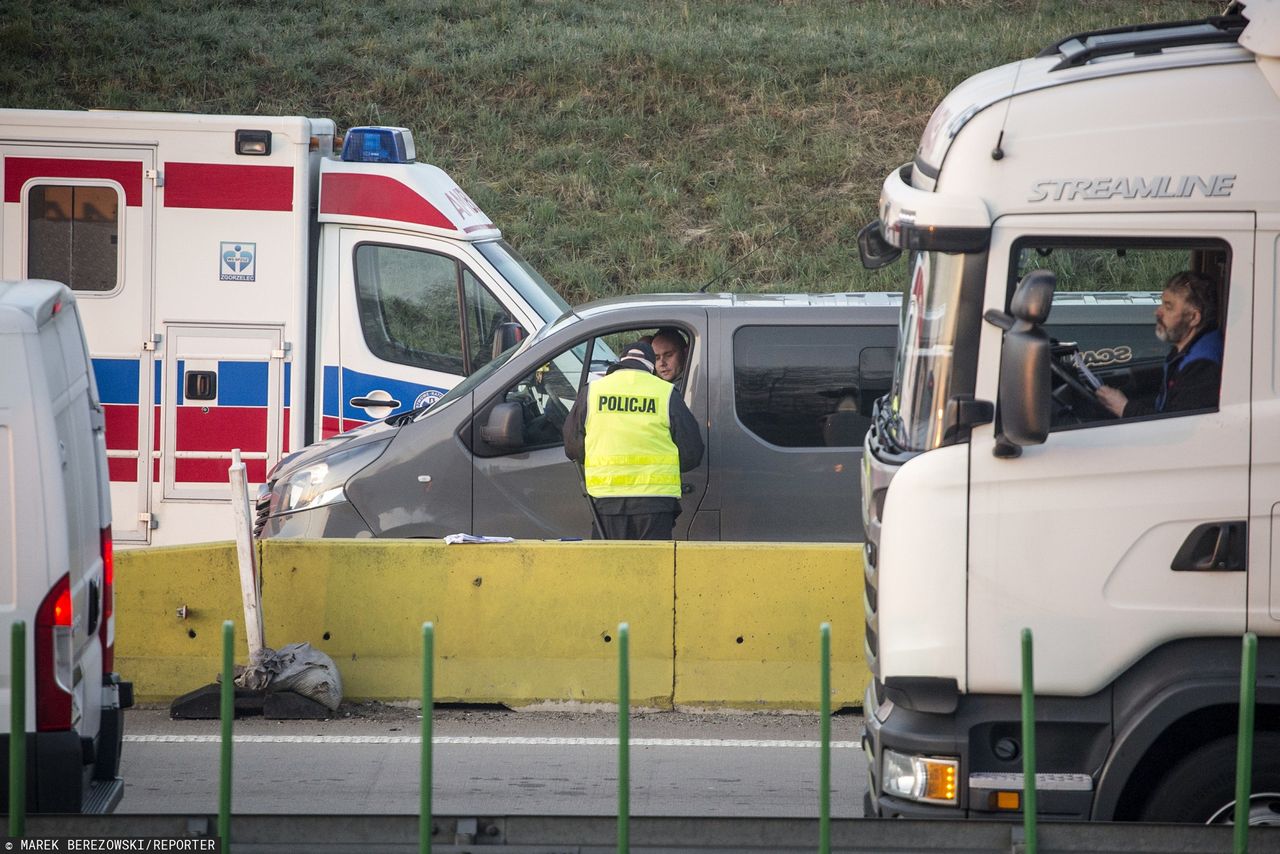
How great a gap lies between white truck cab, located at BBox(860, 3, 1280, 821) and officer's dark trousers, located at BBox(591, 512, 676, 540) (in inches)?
144

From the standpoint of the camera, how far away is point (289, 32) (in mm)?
25000

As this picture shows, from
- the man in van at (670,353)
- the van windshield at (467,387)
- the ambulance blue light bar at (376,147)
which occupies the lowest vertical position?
the van windshield at (467,387)

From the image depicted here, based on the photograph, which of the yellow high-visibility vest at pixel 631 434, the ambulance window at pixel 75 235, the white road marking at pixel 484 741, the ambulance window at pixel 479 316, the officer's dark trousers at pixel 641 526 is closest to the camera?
the white road marking at pixel 484 741

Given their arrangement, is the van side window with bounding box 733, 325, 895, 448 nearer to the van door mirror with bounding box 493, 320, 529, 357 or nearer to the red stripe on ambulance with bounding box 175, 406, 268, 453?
the van door mirror with bounding box 493, 320, 529, 357

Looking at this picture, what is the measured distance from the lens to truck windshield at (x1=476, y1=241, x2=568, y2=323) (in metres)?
10.8

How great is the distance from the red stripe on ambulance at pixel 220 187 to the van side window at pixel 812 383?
4.22 meters

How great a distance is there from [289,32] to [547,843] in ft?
75.0

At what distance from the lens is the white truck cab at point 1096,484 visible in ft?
14.6

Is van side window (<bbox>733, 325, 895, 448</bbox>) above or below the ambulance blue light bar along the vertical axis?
below

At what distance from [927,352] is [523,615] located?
379 centimetres

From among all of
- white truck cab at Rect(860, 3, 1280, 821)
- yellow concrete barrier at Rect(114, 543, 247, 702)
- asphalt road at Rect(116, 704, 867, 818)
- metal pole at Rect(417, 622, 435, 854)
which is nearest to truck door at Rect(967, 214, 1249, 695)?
white truck cab at Rect(860, 3, 1280, 821)

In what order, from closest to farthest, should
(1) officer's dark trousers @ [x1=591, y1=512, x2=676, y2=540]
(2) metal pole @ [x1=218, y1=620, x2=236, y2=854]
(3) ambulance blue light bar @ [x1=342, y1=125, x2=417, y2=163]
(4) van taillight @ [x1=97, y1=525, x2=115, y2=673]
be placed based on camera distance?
1. (2) metal pole @ [x1=218, y1=620, x2=236, y2=854]
2. (4) van taillight @ [x1=97, y1=525, x2=115, y2=673]
3. (1) officer's dark trousers @ [x1=591, y1=512, x2=676, y2=540]
4. (3) ambulance blue light bar @ [x1=342, y1=125, x2=417, y2=163]

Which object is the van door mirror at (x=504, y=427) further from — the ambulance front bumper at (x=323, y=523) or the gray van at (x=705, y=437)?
the ambulance front bumper at (x=323, y=523)

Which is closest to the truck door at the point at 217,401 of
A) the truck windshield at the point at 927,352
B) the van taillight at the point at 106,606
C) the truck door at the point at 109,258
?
the truck door at the point at 109,258
